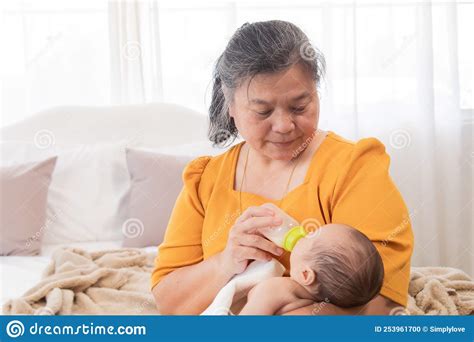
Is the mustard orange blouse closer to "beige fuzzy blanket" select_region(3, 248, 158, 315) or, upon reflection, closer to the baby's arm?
the baby's arm

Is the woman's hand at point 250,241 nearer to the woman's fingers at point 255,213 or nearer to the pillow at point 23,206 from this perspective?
the woman's fingers at point 255,213

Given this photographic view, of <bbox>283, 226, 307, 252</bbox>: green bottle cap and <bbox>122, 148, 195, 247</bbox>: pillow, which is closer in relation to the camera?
<bbox>283, 226, 307, 252</bbox>: green bottle cap

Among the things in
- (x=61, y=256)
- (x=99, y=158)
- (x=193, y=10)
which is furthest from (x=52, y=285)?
(x=193, y=10)

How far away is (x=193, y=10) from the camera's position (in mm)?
2340

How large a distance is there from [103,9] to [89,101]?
0.29 meters

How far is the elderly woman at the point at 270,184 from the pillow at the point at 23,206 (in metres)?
0.94

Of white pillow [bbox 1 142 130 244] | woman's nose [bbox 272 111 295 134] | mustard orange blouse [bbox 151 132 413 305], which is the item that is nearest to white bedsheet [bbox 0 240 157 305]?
white pillow [bbox 1 142 130 244]

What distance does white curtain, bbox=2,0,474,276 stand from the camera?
2.21 metres

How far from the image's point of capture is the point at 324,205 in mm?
1046

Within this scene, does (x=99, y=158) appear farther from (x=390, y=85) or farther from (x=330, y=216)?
(x=330, y=216)

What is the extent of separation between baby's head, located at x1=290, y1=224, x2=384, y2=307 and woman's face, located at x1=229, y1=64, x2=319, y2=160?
0.14 m

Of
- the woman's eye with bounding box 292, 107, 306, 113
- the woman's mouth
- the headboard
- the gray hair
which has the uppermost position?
the gray hair

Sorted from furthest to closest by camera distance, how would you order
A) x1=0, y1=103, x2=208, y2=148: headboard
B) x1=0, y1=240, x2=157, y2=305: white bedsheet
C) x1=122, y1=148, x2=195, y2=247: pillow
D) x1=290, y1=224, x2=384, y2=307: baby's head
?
1. x1=0, y1=103, x2=208, y2=148: headboard
2. x1=122, y1=148, x2=195, y2=247: pillow
3. x1=0, y1=240, x2=157, y2=305: white bedsheet
4. x1=290, y1=224, x2=384, y2=307: baby's head

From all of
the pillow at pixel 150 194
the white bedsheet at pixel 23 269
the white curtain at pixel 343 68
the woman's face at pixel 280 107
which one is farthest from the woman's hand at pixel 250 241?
the white curtain at pixel 343 68
